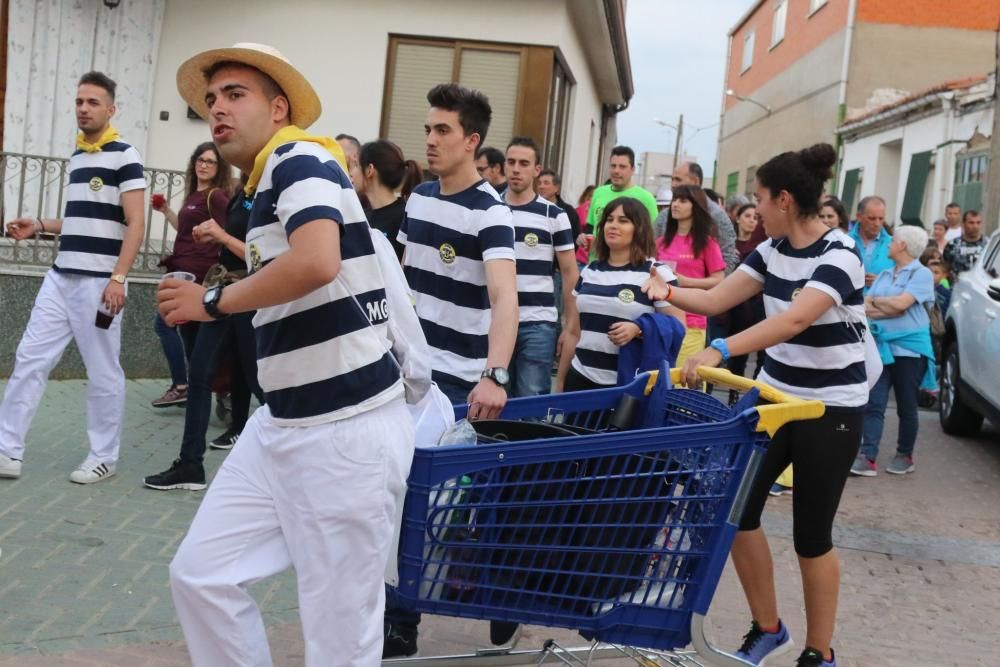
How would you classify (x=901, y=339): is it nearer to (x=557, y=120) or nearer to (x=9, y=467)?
(x=9, y=467)

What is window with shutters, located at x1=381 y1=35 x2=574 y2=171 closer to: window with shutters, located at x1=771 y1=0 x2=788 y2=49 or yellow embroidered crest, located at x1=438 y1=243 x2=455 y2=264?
yellow embroidered crest, located at x1=438 y1=243 x2=455 y2=264

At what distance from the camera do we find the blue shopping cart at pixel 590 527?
10.4ft

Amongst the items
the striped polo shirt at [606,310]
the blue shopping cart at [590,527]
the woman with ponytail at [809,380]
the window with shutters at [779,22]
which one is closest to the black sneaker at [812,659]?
the woman with ponytail at [809,380]

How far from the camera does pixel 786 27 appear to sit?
39719mm

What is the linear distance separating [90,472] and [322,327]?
4.13 m

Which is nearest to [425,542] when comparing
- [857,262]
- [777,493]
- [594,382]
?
[857,262]

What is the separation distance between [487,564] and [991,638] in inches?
126

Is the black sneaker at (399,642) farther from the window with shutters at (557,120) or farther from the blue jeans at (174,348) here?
the window with shutters at (557,120)

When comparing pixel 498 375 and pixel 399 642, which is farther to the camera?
pixel 399 642

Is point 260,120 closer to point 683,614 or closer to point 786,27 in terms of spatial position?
point 683,614

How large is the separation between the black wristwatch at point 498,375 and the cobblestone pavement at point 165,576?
1.25 meters

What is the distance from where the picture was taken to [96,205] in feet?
21.4

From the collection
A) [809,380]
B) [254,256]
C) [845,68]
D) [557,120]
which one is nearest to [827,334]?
[809,380]

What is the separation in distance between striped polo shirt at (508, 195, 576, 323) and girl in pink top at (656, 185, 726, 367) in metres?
1.68
